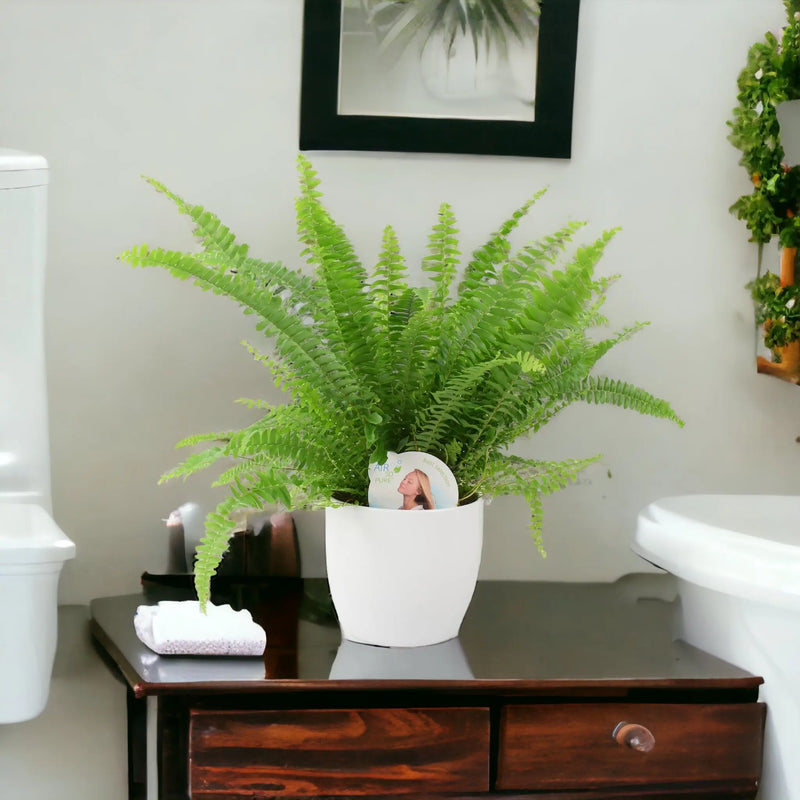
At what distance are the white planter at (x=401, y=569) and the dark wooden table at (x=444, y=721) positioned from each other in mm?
25

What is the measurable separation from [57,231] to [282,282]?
427mm

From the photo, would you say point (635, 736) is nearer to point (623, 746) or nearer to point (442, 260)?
point (623, 746)

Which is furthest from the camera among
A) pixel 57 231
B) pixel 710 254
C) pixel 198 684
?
pixel 710 254

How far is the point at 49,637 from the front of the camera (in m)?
1.14

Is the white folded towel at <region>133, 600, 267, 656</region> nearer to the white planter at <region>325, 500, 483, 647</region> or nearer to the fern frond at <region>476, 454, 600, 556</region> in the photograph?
the white planter at <region>325, 500, 483, 647</region>

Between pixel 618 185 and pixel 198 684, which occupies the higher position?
pixel 618 185

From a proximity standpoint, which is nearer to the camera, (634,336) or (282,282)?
(282,282)

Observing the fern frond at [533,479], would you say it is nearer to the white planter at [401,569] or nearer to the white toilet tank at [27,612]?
the white planter at [401,569]

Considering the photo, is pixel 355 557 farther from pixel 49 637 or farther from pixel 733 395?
pixel 733 395

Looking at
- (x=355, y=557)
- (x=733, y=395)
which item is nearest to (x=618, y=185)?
(x=733, y=395)

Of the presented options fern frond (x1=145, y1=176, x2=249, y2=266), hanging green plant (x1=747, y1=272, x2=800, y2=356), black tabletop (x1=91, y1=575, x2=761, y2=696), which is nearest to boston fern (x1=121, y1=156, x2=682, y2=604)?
fern frond (x1=145, y1=176, x2=249, y2=266)

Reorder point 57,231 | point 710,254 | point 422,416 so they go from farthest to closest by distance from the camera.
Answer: point 710,254
point 57,231
point 422,416

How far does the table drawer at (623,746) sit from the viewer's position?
1.06 meters

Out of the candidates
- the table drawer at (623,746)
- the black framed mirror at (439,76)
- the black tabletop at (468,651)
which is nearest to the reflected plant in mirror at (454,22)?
the black framed mirror at (439,76)
